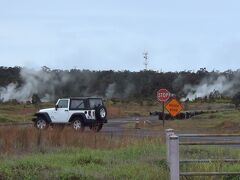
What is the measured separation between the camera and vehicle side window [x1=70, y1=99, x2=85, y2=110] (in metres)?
33.6

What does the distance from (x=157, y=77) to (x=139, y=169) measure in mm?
87906

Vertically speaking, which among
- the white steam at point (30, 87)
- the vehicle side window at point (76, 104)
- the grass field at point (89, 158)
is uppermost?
the white steam at point (30, 87)

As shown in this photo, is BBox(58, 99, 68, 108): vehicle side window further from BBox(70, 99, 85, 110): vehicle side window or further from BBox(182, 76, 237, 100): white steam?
BBox(182, 76, 237, 100): white steam

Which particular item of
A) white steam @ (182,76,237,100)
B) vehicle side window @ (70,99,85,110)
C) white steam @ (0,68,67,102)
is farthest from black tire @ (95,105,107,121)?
white steam @ (182,76,237,100)

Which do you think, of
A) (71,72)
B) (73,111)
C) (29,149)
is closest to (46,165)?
(29,149)

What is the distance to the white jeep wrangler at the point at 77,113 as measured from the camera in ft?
109

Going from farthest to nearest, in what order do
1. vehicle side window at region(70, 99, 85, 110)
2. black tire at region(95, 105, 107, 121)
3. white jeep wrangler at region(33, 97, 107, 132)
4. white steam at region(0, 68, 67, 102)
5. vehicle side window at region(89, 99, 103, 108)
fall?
white steam at region(0, 68, 67, 102), vehicle side window at region(89, 99, 103, 108), vehicle side window at region(70, 99, 85, 110), black tire at region(95, 105, 107, 121), white jeep wrangler at region(33, 97, 107, 132)

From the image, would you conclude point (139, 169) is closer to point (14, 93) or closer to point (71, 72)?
point (71, 72)

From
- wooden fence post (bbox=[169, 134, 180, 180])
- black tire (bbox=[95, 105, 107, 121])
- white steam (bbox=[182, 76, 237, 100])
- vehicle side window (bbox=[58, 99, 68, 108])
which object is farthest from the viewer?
white steam (bbox=[182, 76, 237, 100])

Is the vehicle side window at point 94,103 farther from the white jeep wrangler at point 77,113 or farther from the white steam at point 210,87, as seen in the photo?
the white steam at point 210,87

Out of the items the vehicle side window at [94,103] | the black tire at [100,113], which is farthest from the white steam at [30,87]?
the black tire at [100,113]

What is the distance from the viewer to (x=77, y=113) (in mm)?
33406

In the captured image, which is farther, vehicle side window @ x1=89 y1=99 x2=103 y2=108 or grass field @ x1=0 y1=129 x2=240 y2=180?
vehicle side window @ x1=89 y1=99 x2=103 y2=108

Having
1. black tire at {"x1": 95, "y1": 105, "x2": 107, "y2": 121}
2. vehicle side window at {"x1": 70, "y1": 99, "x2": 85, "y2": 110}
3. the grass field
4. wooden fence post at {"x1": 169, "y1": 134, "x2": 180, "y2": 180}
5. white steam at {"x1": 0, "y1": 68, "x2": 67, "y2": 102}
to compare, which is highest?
white steam at {"x1": 0, "y1": 68, "x2": 67, "y2": 102}
